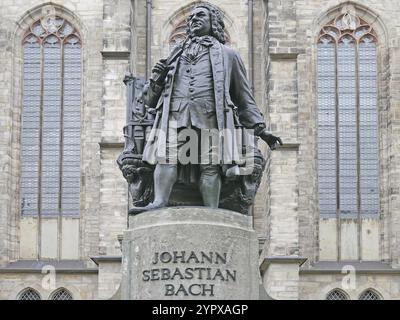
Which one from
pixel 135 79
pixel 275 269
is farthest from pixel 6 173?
pixel 135 79

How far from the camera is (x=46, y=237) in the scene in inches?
1184

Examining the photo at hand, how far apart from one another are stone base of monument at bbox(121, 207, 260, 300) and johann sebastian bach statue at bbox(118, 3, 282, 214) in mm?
310

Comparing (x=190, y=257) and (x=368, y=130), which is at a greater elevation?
(x=368, y=130)

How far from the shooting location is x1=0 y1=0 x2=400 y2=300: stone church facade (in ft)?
94.8

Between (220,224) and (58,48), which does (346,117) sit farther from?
(220,224)

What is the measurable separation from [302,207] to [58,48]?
7229 mm

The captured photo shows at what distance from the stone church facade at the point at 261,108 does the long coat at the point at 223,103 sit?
17.7m

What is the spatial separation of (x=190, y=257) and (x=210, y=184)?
734mm

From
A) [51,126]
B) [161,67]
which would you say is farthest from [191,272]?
[51,126]

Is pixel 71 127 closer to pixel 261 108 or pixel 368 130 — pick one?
pixel 261 108

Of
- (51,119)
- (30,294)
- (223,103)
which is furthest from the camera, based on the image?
(51,119)

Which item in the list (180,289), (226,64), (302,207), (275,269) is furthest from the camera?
(302,207)

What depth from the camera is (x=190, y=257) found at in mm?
9430

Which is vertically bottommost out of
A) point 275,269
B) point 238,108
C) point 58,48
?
point 275,269
